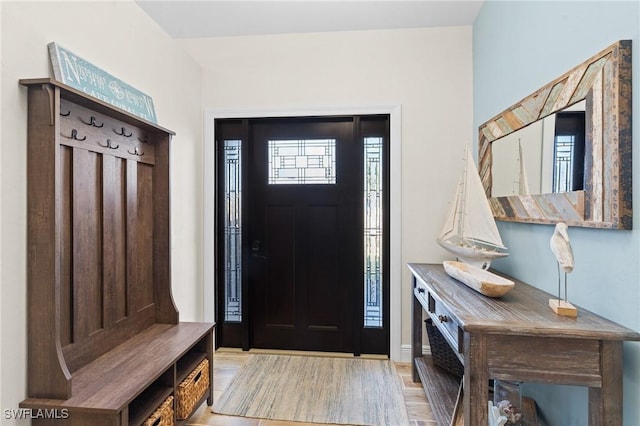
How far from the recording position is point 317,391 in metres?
2.27

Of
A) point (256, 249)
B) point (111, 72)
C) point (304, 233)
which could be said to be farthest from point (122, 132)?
point (304, 233)

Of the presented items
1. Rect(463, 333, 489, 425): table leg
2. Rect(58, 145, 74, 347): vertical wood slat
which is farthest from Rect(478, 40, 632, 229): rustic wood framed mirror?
Rect(58, 145, 74, 347): vertical wood slat

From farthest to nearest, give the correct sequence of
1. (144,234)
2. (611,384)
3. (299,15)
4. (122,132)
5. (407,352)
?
(407,352) < (299,15) < (144,234) < (122,132) < (611,384)

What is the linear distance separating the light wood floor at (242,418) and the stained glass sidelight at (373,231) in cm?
49

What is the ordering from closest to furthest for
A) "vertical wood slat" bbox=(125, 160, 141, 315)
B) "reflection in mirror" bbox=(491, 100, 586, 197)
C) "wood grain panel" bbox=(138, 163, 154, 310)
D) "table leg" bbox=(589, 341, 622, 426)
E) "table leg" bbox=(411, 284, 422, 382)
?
"table leg" bbox=(589, 341, 622, 426) → "reflection in mirror" bbox=(491, 100, 586, 197) → "vertical wood slat" bbox=(125, 160, 141, 315) → "wood grain panel" bbox=(138, 163, 154, 310) → "table leg" bbox=(411, 284, 422, 382)

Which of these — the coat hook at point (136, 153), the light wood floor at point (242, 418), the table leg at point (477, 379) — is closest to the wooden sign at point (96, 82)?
the coat hook at point (136, 153)

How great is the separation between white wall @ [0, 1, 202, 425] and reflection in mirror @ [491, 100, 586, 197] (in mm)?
2309

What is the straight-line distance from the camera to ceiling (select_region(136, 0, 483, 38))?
242 cm

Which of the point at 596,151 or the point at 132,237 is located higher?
the point at 596,151

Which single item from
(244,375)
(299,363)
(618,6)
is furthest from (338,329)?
(618,6)

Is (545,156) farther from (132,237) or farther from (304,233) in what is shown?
(132,237)

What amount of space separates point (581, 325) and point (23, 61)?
240 centimetres

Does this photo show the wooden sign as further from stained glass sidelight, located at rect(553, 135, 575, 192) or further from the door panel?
stained glass sidelight, located at rect(553, 135, 575, 192)

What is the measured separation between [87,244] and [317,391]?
68.6 inches
